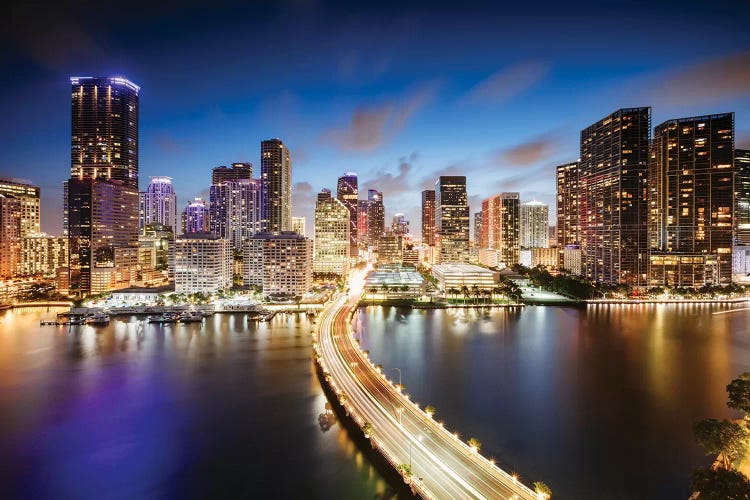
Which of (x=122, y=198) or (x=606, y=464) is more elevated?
(x=122, y=198)

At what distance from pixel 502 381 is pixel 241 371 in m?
16.6

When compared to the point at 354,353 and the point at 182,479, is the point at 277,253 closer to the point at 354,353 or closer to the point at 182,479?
the point at 354,353

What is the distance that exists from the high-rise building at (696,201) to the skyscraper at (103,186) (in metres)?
79.1

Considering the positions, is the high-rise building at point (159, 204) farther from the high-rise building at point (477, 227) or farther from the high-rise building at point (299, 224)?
the high-rise building at point (477, 227)

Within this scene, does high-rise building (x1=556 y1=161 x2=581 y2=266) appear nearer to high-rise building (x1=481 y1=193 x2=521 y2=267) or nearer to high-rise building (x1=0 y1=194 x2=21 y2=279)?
high-rise building (x1=481 y1=193 x2=521 y2=267)

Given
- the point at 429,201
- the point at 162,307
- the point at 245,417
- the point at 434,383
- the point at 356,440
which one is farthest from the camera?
the point at 429,201

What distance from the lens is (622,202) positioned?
57.0 m

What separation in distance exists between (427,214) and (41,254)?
111 m

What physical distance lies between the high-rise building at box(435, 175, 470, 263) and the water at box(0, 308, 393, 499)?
231 feet

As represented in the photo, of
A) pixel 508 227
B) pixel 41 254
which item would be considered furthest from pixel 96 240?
pixel 508 227

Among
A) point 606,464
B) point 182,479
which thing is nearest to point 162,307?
point 182,479

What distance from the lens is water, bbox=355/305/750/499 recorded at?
14.7 meters

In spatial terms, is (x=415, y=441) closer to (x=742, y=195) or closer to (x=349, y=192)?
(x=742, y=195)

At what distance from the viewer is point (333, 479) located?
13.9m
